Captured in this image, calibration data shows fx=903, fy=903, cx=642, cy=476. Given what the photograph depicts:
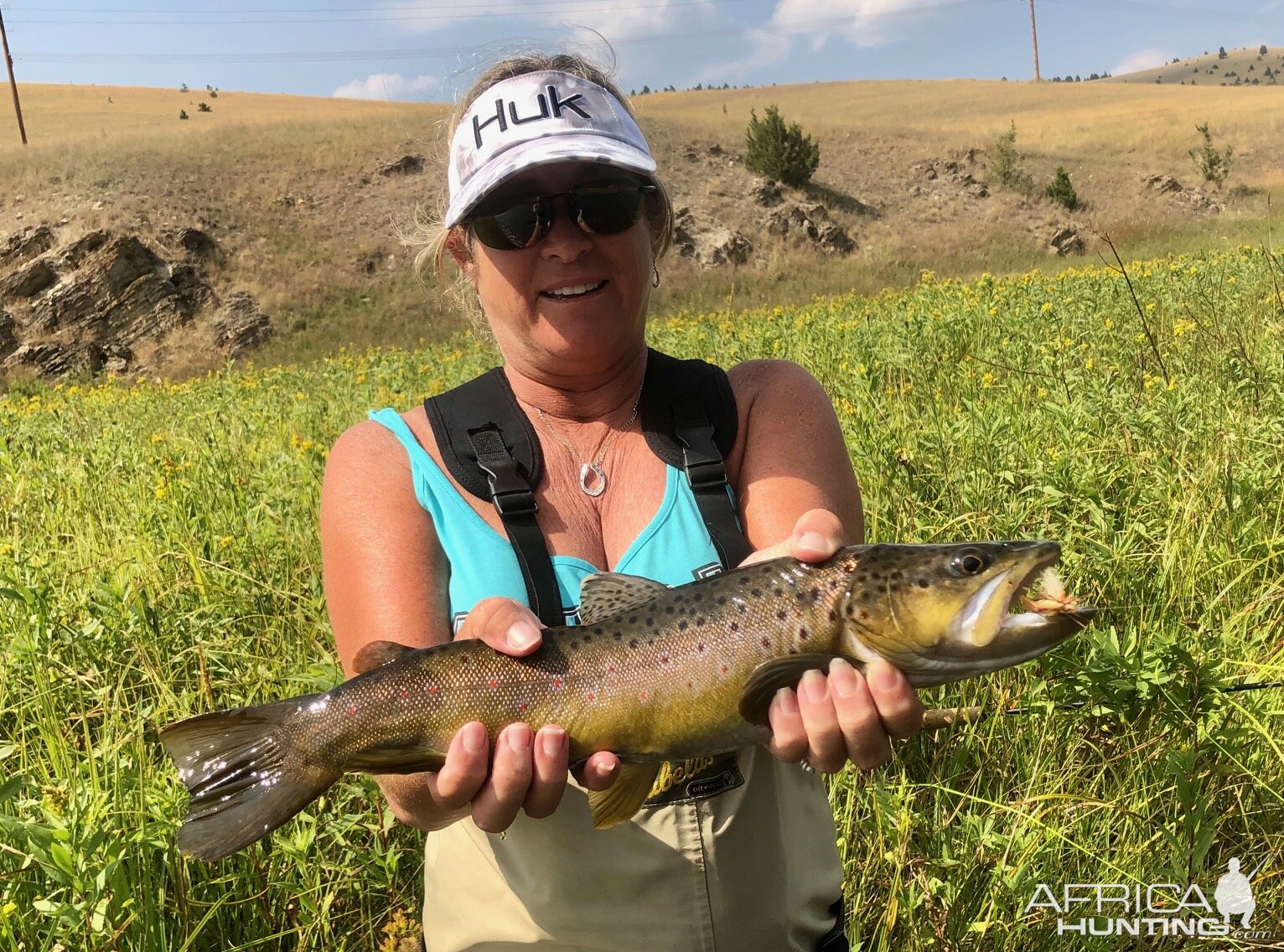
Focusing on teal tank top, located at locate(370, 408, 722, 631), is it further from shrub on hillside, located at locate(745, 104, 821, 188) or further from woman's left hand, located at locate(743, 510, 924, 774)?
shrub on hillside, located at locate(745, 104, 821, 188)

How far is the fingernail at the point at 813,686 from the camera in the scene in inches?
73.1

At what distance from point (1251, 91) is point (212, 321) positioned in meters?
84.7

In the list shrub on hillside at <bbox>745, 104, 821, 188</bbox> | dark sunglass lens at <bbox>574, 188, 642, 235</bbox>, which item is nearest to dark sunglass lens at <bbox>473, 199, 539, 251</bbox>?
dark sunglass lens at <bbox>574, 188, 642, 235</bbox>

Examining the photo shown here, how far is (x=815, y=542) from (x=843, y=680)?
0.96 feet

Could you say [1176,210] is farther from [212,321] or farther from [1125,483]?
[1125,483]

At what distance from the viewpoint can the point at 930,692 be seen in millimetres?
3254

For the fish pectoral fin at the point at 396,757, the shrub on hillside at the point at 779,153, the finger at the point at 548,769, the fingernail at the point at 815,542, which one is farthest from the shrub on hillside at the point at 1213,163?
the fish pectoral fin at the point at 396,757

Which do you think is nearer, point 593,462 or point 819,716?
point 819,716

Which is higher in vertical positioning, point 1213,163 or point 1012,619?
point 1213,163

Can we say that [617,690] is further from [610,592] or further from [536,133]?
[536,133]

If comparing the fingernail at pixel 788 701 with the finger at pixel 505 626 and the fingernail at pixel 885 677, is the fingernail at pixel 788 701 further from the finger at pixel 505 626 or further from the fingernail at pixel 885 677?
the finger at pixel 505 626

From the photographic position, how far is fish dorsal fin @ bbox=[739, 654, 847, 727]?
1851 mm

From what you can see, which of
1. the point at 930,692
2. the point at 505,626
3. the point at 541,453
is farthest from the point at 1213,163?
the point at 505,626

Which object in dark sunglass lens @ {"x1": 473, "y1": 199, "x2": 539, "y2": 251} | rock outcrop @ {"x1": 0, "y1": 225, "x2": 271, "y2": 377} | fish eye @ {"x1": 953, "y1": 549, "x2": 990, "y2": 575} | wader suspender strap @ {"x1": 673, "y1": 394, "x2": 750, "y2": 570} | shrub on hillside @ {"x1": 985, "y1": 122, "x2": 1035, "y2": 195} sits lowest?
fish eye @ {"x1": 953, "y1": 549, "x2": 990, "y2": 575}
